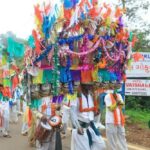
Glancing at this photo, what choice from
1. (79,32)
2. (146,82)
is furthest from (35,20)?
(146,82)

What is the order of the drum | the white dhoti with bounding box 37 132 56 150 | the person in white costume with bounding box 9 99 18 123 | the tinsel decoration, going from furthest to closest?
1. the person in white costume with bounding box 9 99 18 123
2. the white dhoti with bounding box 37 132 56 150
3. the drum
4. the tinsel decoration

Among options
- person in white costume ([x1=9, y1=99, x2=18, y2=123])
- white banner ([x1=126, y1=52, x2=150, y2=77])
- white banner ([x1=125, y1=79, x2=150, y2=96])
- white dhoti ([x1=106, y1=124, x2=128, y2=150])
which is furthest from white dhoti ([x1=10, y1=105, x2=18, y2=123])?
white dhoti ([x1=106, y1=124, x2=128, y2=150])

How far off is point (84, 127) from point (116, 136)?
289 cm

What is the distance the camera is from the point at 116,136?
37.0ft

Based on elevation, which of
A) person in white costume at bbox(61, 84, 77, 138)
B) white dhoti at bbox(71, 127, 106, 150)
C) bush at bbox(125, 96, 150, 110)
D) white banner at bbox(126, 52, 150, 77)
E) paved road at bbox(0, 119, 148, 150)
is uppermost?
white banner at bbox(126, 52, 150, 77)

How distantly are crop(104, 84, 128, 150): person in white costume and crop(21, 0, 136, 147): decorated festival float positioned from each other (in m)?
1.59

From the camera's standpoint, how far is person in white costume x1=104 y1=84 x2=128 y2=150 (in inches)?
437

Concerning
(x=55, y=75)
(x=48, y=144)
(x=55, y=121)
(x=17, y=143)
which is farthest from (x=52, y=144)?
(x=17, y=143)

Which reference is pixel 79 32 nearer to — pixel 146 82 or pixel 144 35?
pixel 146 82

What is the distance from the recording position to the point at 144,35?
2012 centimetres

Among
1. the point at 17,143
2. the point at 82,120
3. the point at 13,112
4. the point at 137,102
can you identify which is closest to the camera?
the point at 82,120

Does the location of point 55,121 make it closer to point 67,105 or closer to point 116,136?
point 67,105

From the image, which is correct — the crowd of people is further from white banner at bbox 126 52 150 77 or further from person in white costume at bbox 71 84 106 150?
white banner at bbox 126 52 150 77

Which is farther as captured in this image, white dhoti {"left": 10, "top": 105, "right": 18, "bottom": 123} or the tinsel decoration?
white dhoti {"left": 10, "top": 105, "right": 18, "bottom": 123}
